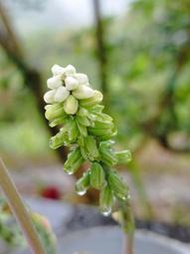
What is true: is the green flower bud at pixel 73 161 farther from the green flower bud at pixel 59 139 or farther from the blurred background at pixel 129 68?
the blurred background at pixel 129 68

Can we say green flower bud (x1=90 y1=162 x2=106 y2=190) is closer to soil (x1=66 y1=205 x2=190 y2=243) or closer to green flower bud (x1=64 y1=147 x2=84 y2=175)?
green flower bud (x1=64 y1=147 x2=84 y2=175)

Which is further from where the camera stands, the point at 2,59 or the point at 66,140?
the point at 2,59

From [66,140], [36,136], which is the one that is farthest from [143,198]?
[66,140]

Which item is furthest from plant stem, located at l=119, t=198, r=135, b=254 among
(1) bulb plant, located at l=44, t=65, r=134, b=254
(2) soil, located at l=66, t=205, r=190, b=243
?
(2) soil, located at l=66, t=205, r=190, b=243

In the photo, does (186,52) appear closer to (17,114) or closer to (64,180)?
(17,114)

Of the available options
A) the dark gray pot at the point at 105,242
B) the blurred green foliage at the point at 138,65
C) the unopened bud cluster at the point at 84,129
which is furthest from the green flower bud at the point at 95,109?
the blurred green foliage at the point at 138,65

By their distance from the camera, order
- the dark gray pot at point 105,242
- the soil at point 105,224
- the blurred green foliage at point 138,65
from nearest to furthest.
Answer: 1. the dark gray pot at point 105,242
2. the soil at point 105,224
3. the blurred green foliage at point 138,65

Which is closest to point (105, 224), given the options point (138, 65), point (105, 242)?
point (105, 242)

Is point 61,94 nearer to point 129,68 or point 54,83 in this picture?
point 54,83
